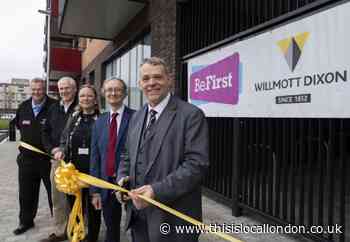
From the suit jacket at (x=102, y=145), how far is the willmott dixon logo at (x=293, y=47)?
71.7 inches

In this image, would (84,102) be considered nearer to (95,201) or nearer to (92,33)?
(95,201)

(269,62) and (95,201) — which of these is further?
(269,62)

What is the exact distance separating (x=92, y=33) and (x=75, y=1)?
2911 mm

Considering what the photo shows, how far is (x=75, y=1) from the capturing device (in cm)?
920

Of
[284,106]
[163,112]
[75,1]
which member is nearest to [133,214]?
[163,112]

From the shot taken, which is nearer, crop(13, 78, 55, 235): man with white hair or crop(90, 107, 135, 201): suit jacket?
crop(90, 107, 135, 201): suit jacket

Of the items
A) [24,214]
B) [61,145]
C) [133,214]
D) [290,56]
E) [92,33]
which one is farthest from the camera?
[92,33]

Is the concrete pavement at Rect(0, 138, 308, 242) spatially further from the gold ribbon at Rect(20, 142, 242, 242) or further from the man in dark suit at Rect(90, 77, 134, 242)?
the man in dark suit at Rect(90, 77, 134, 242)

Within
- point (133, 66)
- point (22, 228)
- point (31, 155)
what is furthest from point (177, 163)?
point (133, 66)

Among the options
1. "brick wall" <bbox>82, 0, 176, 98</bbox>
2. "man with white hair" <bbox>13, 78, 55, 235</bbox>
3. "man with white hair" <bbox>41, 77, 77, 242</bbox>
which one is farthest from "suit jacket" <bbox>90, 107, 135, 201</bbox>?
"brick wall" <bbox>82, 0, 176, 98</bbox>

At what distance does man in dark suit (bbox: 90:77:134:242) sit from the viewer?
10.8 feet

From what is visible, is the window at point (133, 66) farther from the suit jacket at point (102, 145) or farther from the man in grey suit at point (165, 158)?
the man in grey suit at point (165, 158)

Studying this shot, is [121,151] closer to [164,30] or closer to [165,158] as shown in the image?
[165,158]

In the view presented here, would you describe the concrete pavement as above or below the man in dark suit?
below
